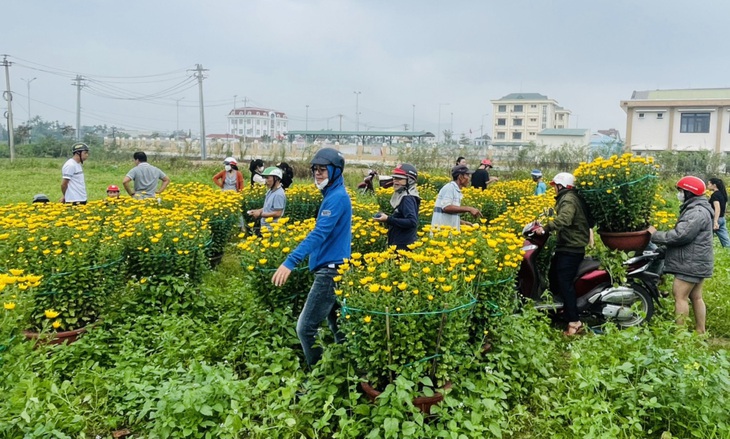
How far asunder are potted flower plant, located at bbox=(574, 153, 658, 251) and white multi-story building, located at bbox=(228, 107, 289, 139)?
10168 centimetres

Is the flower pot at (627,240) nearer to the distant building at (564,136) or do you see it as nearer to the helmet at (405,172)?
the helmet at (405,172)

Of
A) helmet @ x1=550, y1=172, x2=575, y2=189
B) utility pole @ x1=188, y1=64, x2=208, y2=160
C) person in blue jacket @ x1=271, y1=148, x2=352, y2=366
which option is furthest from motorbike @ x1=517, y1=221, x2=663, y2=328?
utility pole @ x1=188, y1=64, x2=208, y2=160

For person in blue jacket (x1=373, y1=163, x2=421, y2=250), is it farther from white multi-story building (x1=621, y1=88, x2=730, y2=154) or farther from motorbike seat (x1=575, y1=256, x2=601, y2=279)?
white multi-story building (x1=621, y1=88, x2=730, y2=154)

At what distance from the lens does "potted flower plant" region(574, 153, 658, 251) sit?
17.2 feet

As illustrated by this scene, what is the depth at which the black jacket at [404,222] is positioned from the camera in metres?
5.51

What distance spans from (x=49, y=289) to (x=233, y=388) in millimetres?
2107

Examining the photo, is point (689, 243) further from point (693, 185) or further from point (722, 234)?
point (722, 234)

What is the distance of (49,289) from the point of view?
458 centimetres

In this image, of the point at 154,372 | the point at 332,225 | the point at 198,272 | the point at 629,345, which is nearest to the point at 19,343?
the point at 154,372

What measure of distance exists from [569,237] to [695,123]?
40.8m

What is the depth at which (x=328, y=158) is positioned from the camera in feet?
12.7

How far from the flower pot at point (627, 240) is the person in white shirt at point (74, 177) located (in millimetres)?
6901

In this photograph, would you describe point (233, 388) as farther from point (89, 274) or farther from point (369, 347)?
point (89, 274)

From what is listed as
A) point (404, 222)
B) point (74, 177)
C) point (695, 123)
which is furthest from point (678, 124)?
point (74, 177)
